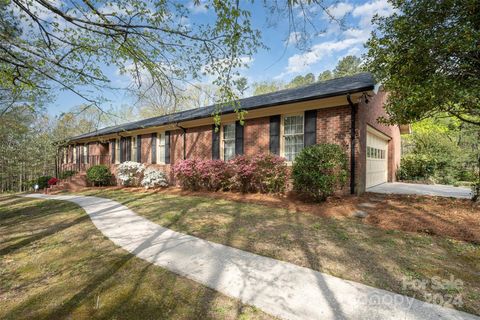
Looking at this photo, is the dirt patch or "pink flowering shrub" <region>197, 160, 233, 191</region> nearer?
the dirt patch

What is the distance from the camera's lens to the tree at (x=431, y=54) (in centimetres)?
476

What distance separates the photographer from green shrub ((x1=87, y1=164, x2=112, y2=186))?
1431 centimetres

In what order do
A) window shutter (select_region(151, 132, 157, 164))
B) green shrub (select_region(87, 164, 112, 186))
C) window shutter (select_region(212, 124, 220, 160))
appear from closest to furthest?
window shutter (select_region(212, 124, 220, 160))
window shutter (select_region(151, 132, 157, 164))
green shrub (select_region(87, 164, 112, 186))

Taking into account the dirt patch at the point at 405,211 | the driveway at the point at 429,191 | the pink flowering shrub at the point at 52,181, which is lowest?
the pink flowering shrub at the point at 52,181

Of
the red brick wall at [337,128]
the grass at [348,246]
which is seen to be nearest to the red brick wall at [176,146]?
the grass at [348,246]

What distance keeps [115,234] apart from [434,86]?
7.63 m

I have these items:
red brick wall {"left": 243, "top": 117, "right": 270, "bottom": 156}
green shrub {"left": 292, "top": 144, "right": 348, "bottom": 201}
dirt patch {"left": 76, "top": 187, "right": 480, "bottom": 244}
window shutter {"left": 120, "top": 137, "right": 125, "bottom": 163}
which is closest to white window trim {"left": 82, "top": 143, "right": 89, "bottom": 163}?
window shutter {"left": 120, "top": 137, "right": 125, "bottom": 163}

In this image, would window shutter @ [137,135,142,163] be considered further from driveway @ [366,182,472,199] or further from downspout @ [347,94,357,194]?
driveway @ [366,182,472,199]

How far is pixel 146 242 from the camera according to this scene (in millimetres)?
4109

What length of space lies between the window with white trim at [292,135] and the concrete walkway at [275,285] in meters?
5.45

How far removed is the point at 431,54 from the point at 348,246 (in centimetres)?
481

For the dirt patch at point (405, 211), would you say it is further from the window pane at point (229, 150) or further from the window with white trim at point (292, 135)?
the window pane at point (229, 150)

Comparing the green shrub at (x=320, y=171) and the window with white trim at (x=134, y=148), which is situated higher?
the window with white trim at (x=134, y=148)

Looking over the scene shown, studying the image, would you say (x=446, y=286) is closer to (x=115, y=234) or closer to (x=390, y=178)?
(x=115, y=234)
